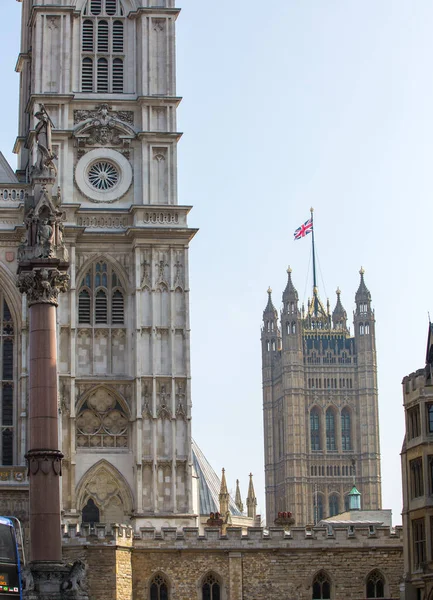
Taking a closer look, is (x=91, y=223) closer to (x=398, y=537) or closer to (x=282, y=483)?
(x=398, y=537)

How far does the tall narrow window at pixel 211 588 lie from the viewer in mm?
49875

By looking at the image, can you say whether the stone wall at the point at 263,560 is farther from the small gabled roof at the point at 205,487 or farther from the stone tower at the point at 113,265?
the small gabled roof at the point at 205,487

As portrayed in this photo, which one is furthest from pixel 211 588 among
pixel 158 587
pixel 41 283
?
pixel 41 283

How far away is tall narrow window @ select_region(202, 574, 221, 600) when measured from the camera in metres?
49.9

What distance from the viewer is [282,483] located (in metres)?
170

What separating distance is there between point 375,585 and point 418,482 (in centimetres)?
512

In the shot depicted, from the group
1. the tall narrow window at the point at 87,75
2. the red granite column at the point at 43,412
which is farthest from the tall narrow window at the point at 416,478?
the tall narrow window at the point at 87,75

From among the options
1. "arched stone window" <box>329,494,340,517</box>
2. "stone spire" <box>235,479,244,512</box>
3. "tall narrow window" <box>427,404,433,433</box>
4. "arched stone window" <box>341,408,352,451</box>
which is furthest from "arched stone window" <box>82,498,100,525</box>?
"arched stone window" <box>341,408,352,451</box>

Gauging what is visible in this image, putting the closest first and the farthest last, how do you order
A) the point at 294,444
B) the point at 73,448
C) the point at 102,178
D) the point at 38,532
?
the point at 38,532 → the point at 73,448 → the point at 102,178 → the point at 294,444

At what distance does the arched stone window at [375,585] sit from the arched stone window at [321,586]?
137cm

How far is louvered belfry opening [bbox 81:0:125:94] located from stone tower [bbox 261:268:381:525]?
103103 millimetres

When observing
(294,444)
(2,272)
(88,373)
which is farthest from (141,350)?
(294,444)

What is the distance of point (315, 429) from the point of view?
167 meters

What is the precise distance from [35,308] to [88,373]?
22.4 metres
